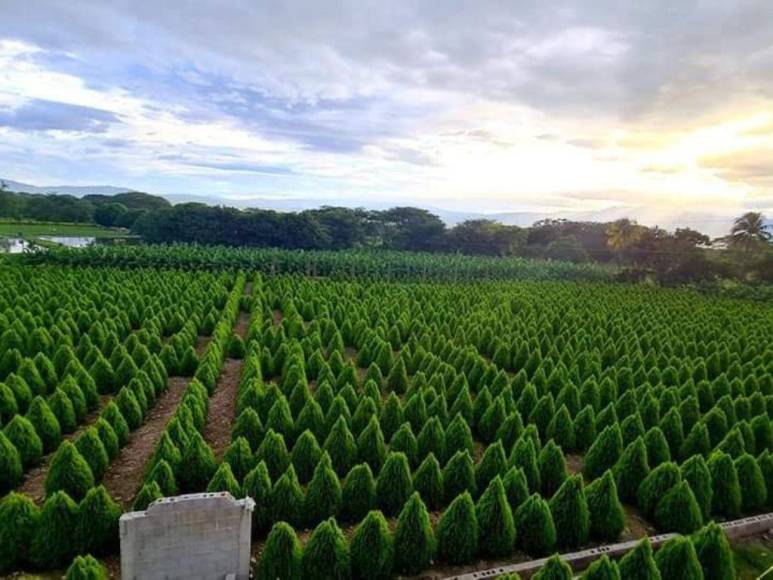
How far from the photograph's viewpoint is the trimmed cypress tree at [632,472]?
30.9 feet

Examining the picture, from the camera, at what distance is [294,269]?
45781 millimetres

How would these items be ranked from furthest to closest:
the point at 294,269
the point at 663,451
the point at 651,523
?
the point at 294,269 < the point at 663,451 < the point at 651,523

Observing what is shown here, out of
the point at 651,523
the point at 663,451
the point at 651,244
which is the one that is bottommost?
the point at 651,523

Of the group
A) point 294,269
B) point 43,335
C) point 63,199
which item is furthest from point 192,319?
point 63,199

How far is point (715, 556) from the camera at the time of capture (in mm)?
6453

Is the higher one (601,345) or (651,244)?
(651,244)

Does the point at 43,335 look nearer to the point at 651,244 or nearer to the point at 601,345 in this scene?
the point at 601,345

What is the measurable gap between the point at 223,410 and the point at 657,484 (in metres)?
9.24

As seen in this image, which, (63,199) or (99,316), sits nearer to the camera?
(99,316)

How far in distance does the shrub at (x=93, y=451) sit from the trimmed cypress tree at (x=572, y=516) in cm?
720

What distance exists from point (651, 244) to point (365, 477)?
5278 centimetres

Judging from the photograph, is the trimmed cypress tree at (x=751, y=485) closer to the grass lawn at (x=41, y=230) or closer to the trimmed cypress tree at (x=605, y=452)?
the trimmed cypress tree at (x=605, y=452)

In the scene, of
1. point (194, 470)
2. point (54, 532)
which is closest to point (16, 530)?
A: point (54, 532)

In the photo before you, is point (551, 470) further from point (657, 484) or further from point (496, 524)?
point (496, 524)
